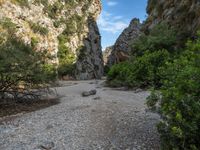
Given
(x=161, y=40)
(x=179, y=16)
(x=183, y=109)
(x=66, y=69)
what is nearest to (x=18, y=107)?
(x=183, y=109)

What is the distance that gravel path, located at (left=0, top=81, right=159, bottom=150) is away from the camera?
26.3ft

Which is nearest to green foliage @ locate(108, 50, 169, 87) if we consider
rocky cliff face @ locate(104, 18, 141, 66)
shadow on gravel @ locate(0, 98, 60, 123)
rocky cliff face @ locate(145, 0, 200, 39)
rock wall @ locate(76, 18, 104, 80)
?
rocky cliff face @ locate(145, 0, 200, 39)

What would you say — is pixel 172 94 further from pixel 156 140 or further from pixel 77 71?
pixel 77 71

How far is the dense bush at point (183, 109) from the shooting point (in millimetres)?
5555

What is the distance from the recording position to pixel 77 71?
6166 centimetres

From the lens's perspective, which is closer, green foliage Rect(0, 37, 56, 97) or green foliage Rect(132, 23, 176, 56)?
Answer: green foliage Rect(0, 37, 56, 97)

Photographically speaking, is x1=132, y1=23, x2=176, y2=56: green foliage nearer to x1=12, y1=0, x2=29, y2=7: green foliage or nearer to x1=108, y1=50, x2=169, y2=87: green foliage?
x1=108, y1=50, x2=169, y2=87: green foliage

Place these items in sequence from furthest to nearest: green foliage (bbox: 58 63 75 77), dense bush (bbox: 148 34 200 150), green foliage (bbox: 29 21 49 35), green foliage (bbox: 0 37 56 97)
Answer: green foliage (bbox: 58 63 75 77)
green foliage (bbox: 29 21 49 35)
green foliage (bbox: 0 37 56 97)
dense bush (bbox: 148 34 200 150)

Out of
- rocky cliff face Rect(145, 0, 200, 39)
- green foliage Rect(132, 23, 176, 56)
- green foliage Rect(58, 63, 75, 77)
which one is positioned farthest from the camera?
green foliage Rect(58, 63, 75, 77)

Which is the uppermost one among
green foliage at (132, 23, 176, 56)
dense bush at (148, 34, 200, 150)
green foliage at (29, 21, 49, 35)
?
green foliage at (29, 21, 49, 35)

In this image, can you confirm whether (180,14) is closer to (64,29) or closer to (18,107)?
(18,107)

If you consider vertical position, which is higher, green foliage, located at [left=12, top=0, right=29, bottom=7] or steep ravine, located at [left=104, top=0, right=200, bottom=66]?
green foliage, located at [left=12, top=0, right=29, bottom=7]

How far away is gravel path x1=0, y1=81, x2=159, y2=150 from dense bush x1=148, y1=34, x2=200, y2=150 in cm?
155

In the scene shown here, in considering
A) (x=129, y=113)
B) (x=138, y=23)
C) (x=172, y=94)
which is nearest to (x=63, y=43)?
(x=138, y=23)
